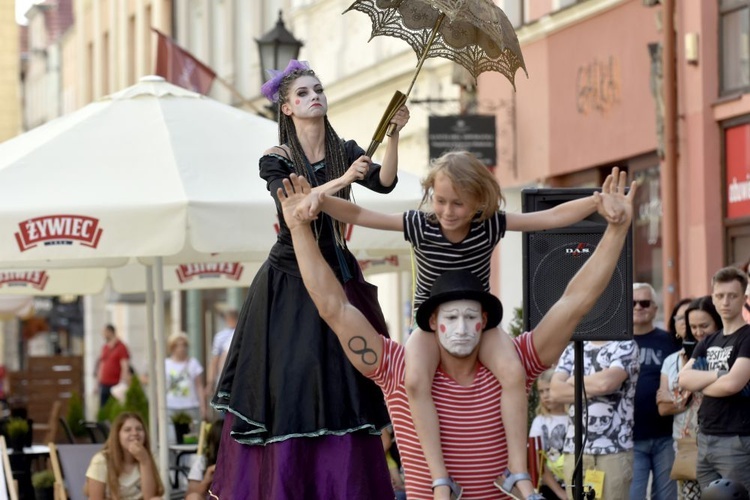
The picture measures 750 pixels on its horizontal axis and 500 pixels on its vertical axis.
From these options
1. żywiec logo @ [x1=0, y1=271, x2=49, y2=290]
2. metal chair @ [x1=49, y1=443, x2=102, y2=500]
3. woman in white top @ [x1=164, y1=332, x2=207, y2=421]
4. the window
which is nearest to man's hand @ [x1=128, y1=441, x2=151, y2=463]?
metal chair @ [x1=49, y1=443, x2=102, y2=500]

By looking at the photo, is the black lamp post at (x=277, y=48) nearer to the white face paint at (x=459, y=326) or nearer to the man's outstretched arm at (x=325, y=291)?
the man's outstretched arm at (x=325, y=291)

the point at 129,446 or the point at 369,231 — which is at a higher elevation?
the point at 369,231

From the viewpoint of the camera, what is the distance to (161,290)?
1152cm

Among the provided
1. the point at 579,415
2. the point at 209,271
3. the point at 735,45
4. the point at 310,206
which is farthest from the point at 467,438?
the point at 735,45

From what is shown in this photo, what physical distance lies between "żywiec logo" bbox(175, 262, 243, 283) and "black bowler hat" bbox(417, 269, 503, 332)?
9058 millimetres

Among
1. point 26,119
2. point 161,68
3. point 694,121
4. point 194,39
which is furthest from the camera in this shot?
point 26,119

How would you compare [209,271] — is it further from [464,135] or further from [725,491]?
[725,491]

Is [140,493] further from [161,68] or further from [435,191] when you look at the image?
[161,68]

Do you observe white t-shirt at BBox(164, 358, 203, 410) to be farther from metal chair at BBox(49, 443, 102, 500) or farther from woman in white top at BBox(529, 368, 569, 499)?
woman in white top at BBox(529, 368, 569, 499)

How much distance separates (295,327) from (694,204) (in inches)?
409

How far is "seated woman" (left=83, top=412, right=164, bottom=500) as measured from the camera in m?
11.2

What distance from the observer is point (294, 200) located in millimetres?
5973

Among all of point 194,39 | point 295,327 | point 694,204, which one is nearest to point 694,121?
point 694,204


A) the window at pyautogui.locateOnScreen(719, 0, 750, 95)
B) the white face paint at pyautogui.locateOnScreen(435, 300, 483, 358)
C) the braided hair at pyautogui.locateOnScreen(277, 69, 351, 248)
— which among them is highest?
the window at pyautogui.locateOnScreen(719, 0, 750, 95)
